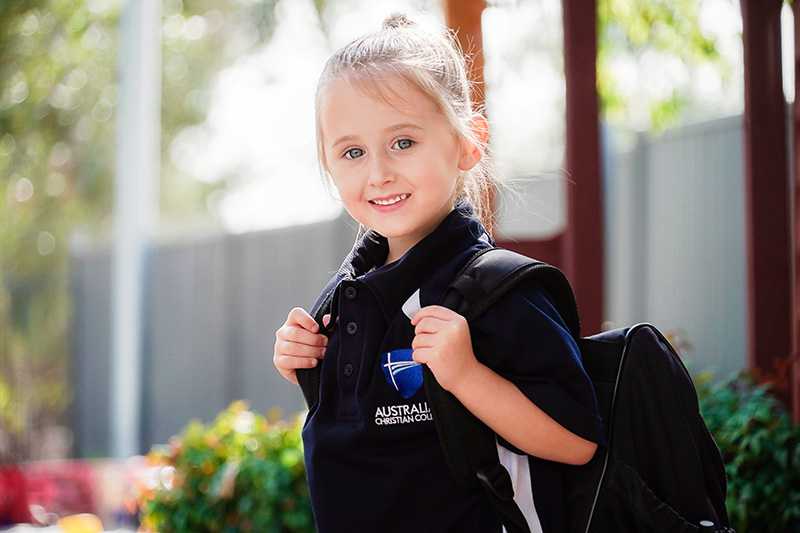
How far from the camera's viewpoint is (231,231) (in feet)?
30.8

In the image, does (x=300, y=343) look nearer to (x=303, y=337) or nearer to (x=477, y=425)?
(x=303, y=337)

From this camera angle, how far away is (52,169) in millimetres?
15625

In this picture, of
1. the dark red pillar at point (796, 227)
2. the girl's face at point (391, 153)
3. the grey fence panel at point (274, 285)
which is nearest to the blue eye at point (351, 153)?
the girl's face at point (391, 153)

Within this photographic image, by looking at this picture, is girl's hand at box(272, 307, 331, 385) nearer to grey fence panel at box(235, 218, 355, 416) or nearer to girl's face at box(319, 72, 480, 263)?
girl's face at box(319, 72, 480, 263)

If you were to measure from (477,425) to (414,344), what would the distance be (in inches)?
6.4

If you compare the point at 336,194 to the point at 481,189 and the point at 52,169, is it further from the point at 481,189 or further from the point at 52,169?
the point at 52,169

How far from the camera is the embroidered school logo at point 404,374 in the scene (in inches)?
68.5

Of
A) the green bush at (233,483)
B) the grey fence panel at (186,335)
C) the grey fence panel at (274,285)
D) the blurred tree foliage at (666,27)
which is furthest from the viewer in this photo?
the grey fence panel at (186,335)

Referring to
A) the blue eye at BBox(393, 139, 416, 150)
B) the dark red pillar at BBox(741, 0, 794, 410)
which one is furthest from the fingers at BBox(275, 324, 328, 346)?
the dark red pillar at BBox(741, 0, 794, 410)

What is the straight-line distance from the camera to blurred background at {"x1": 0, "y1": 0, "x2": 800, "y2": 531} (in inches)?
172

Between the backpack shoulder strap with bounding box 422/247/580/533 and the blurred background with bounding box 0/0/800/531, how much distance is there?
0.59 metres

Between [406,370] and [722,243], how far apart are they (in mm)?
3904

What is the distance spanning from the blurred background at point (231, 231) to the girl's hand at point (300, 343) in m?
0.45

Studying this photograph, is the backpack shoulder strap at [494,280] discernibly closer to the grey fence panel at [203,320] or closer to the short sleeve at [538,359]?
the short sleeve at [538,359]
